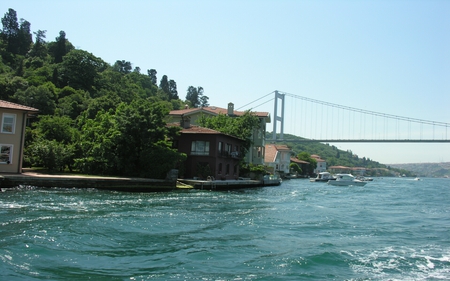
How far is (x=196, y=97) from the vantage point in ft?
452

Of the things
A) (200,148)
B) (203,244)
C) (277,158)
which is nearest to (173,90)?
(277,158)

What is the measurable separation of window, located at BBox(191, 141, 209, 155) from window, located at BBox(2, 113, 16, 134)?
1505 centimetres

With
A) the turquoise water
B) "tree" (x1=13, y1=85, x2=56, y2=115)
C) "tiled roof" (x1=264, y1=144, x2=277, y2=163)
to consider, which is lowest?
the turquoise water

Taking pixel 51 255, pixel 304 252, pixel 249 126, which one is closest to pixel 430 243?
pixel 304 252

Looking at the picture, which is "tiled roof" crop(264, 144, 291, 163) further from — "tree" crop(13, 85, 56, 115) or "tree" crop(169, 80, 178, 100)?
"tree" crop(169, 80, 178, 100)

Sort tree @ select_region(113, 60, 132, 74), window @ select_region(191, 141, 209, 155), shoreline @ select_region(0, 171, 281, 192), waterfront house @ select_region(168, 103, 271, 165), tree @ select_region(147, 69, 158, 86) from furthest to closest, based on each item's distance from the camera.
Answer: tree @ select_region(147, 69, 158, 86), tree @ select_region(113, 60, 132, 74), waterfront house @ select_region(168, 103, 271, 165), window @ select_region(191, 141, 209, 155), shoreline @ select_region(0, 171, 281, 192)

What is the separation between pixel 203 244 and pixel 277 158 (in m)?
66.9

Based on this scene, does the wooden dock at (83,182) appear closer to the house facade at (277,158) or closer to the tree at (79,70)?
the house facade at (277,158)

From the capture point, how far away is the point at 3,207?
15.6 metres

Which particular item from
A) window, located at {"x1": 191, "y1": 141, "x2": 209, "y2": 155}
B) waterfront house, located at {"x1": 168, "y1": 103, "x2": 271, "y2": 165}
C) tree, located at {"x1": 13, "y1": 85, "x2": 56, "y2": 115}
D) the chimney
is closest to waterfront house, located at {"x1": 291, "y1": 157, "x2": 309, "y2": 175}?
waterfront house, located at {"x1": 168, "y1": 103, "x2": 271, "y2": 165}

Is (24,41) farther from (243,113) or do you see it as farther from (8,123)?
(8,123)

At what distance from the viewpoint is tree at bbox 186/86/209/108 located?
137 metres

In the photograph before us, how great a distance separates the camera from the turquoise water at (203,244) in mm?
9008

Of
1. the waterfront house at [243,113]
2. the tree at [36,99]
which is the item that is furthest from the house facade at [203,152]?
the tree at [36,99]
